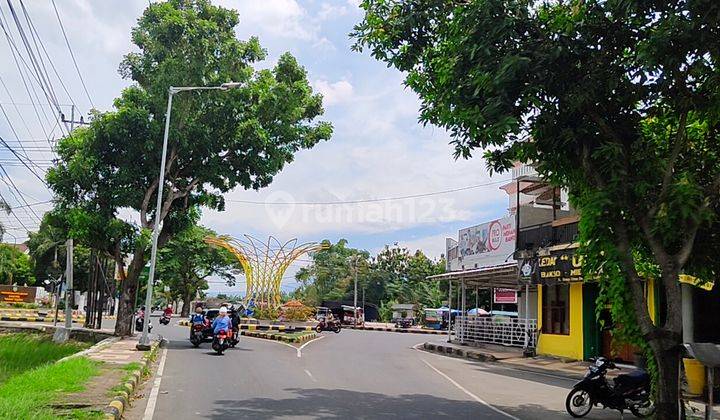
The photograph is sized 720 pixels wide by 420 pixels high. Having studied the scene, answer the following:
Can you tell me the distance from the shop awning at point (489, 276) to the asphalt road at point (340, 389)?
5.41 metres

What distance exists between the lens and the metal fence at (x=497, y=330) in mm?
25219

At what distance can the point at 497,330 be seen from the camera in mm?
27750

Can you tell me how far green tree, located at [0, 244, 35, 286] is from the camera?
208 feet

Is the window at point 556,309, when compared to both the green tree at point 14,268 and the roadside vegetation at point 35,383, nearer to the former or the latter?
the roadside vegetation at point 35,383

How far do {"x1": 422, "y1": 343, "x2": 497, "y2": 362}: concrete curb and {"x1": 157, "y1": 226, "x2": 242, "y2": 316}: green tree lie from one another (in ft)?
108

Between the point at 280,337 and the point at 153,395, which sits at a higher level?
the point at 280,337

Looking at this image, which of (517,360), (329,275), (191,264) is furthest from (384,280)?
(517,360)

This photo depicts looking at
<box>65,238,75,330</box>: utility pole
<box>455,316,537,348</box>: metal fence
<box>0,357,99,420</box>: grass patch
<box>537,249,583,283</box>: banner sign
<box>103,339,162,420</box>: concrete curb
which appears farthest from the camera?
<box>65,238,75,330</box>: utility pole

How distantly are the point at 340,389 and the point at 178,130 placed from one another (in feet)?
44.8

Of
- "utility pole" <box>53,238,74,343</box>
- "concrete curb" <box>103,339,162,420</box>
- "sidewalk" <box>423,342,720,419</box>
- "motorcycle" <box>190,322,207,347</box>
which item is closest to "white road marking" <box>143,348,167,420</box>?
"concrete curb" <box>103,339,162,420</box>

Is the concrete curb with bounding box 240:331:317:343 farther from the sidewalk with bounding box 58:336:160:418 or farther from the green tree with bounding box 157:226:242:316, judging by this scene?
the green tree with bounding box 157:226:242:316

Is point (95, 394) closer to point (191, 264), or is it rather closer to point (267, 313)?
point (267, 313)

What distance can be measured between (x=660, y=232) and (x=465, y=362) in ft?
45.1

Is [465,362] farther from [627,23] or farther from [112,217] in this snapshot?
[627,23]
